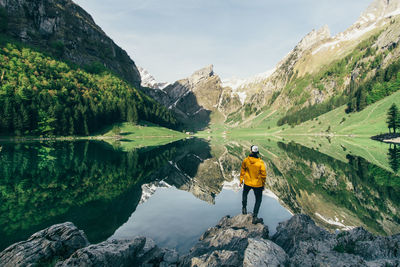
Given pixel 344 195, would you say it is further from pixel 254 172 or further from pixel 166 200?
pixel 166 200

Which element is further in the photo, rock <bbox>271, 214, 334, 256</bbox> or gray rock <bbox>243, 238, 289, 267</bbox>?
rock <bbox>271, 214, 334, 256</bbox>

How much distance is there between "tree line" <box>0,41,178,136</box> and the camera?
90438mm

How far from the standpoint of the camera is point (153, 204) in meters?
21.3

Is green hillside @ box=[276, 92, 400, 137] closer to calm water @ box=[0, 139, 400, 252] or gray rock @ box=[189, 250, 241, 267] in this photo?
calm water @ box=[0, 139, 400, 252]

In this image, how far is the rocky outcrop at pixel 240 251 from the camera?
8.55 metres

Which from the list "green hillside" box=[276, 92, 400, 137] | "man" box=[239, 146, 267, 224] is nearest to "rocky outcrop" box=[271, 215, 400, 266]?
"man" box=[239, 146, 267, 224]

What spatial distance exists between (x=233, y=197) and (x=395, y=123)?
114312 mm

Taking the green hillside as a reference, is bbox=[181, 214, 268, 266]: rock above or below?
below

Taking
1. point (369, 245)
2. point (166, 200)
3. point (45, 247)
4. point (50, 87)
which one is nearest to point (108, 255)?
point (45, 247)

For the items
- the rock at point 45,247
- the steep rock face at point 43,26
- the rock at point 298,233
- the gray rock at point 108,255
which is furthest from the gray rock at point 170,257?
the steep rock face at point 43,26

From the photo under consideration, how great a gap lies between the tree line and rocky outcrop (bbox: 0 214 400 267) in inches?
3981

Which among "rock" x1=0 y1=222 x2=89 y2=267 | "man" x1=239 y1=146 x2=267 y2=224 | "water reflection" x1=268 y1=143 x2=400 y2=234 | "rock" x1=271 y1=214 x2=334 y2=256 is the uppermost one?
"man" x1=239 y1=146 x2=267 y2=224

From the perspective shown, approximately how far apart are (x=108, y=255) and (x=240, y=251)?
644cm

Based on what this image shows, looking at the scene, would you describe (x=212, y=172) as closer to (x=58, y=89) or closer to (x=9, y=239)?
(x=9, y=239)
